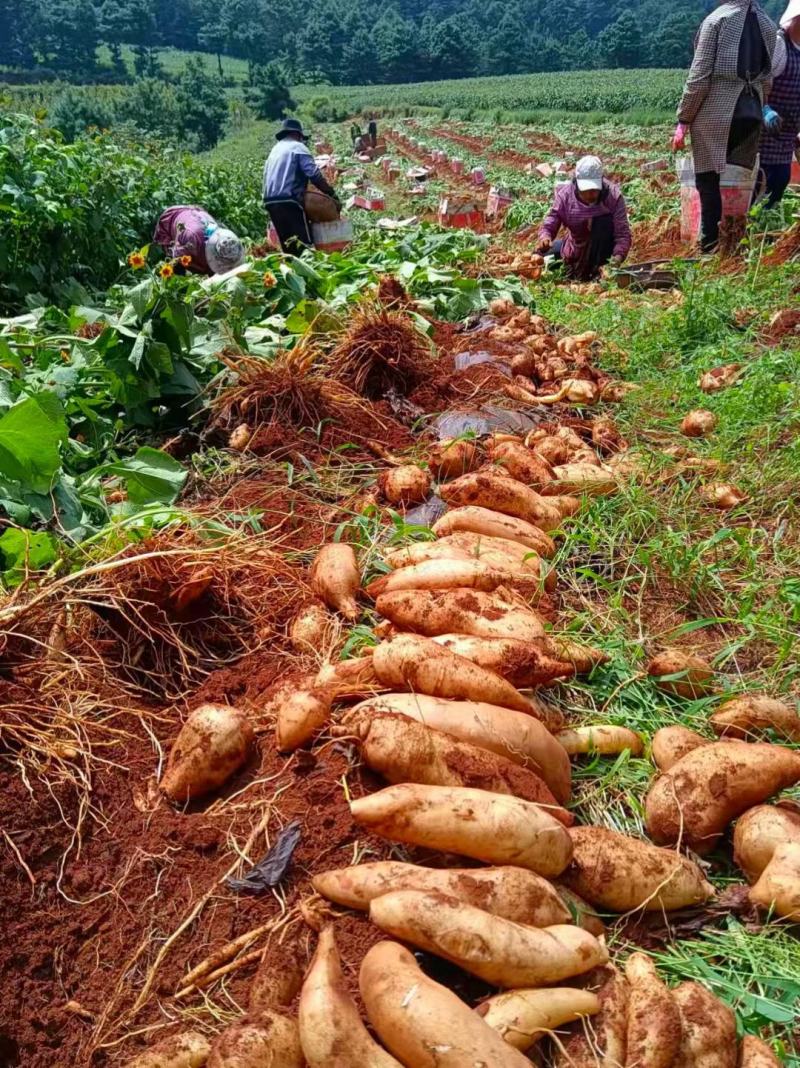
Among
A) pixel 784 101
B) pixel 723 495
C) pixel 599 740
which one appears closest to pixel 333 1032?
pixel 599 740

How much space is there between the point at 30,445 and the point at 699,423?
3.08 m

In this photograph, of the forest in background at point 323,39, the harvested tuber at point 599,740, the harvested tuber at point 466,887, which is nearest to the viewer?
the harvested tuber at point 466,887

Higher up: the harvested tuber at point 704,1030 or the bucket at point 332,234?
the bucket at point 332,234

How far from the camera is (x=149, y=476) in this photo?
2.98m

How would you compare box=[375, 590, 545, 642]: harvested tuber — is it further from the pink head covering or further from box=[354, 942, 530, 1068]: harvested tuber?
the pink head covering

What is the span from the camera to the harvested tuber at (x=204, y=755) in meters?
1.74

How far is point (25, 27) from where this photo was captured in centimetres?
7338

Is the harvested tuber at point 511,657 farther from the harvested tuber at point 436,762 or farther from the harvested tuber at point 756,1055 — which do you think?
the harvested tuber at point 756,1055

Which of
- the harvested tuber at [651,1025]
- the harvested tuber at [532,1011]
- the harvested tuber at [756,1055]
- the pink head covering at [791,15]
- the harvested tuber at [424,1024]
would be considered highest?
the pink head covering at [791,15]

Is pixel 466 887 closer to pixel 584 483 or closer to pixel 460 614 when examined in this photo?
pixel 460 614

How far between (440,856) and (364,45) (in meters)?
103

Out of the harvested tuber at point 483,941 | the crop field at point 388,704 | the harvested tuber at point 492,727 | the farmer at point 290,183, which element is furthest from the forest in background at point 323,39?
the harvested tuber at point 483,941

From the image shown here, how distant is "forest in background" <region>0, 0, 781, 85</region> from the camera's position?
2842 inches

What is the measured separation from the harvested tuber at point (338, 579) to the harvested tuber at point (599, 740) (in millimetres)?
776
